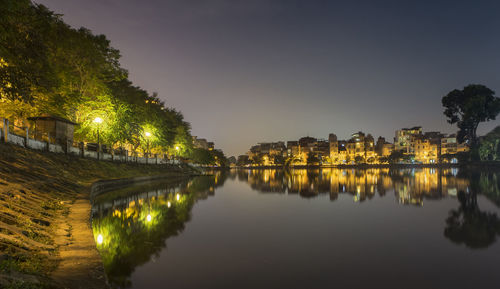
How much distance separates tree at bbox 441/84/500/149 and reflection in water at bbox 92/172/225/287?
287 feet

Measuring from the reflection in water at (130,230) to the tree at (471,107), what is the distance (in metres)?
87.3

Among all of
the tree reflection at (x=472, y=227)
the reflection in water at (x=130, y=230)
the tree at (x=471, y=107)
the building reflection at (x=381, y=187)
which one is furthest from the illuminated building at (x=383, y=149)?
the reflection in water at (x=130, y=230)

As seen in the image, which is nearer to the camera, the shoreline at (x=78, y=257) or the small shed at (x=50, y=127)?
the shoreline at (x=78, y=257)

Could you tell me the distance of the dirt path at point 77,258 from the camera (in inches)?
174

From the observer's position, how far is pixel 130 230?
30.6 feet

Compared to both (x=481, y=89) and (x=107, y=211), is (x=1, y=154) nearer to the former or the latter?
(x=107, y=211)

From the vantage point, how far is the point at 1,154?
47.4 feet

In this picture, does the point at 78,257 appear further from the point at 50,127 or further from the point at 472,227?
the point at 50,127

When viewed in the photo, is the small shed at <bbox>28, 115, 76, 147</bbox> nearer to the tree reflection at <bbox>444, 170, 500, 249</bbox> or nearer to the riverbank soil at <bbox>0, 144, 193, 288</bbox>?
the riverbank soil at <bbox>0, 144, 193, 288</bbox>

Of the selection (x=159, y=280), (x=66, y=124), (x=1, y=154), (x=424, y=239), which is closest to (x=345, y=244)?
(x=424, y=239)

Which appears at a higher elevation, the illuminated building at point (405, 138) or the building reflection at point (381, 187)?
the illuminated building at point (405, 138)

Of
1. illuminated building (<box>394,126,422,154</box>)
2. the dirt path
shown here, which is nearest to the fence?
the dirt path

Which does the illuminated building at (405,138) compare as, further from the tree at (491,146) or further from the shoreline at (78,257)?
the shoreline at (78,257)

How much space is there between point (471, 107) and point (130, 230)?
91341 mm
